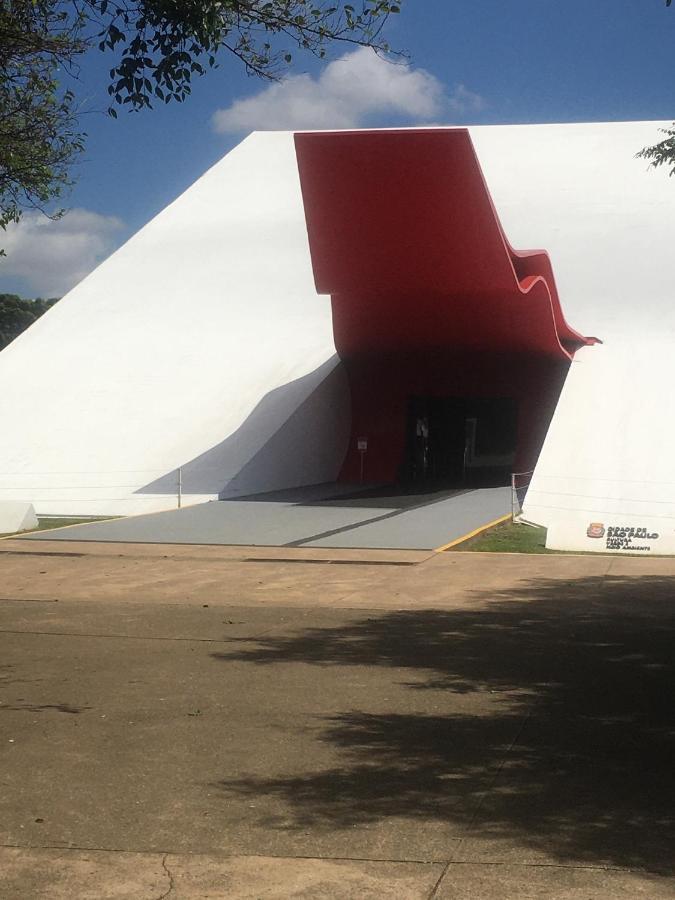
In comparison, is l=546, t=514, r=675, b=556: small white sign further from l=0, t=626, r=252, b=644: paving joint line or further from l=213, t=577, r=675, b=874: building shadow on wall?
l=0, t=626, r=252, b=644: paving joint line

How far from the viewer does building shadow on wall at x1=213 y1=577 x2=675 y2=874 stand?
14.3 feet

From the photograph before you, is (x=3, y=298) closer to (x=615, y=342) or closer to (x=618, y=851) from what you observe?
(x=615, y=342)

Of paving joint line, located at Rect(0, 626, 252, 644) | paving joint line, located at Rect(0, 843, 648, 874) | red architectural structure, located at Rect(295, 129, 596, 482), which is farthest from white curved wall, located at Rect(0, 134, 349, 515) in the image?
paving joint line, located at Rect(0, 843, 648, 874)

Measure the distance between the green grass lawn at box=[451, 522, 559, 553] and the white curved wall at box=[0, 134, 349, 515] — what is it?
20.1 feet

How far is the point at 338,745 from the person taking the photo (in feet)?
18.1

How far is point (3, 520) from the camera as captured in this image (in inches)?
665

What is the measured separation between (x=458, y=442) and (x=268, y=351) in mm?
5642

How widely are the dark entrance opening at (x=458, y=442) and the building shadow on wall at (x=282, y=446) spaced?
1909 mm

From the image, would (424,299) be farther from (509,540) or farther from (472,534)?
(509,540)

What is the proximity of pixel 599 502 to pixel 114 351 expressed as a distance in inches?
504

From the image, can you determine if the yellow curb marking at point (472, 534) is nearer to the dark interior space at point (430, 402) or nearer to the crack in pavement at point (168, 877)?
the dark interior space at point (430, 402)

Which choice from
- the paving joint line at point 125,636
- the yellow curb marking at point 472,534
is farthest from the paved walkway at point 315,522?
the paving joint line at point 125,636

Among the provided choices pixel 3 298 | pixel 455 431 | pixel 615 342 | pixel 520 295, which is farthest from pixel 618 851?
pixel 3 298

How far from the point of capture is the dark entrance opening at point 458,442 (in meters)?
27.0
